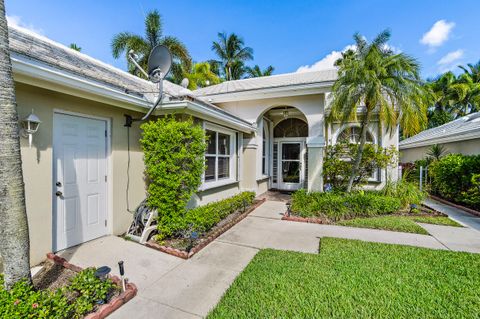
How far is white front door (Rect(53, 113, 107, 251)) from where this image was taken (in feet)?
14.4

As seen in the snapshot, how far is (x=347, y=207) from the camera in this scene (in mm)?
7434

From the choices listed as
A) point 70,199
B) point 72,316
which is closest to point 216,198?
point 70,199

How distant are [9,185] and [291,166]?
11331 millimetres

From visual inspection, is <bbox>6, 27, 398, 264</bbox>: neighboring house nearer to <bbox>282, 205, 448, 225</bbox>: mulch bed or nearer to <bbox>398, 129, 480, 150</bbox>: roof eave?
<bbox>282, 205, 448, 225</bbox>: mulch bed

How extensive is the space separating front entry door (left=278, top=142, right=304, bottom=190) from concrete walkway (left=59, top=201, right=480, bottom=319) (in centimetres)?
572

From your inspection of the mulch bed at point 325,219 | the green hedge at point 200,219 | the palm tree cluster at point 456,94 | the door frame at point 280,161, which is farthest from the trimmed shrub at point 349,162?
the palm tree cluster at point 456,94

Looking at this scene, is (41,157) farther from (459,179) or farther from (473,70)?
(473,70)

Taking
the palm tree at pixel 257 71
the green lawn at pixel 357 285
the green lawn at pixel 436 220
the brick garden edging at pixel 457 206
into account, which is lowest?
the green lawn at pixel 357 285

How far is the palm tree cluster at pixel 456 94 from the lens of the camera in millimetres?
24719

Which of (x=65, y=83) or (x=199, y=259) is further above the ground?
(x=65, y=83)

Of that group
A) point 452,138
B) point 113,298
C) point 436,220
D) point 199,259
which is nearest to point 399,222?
point 436,220

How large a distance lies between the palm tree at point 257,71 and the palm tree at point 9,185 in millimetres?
29943

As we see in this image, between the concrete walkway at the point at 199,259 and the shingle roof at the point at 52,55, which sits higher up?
the shingle roof at the point at 52,55

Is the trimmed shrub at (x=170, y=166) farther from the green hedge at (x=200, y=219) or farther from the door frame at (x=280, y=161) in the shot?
the door frame at (x=280, y=161)
